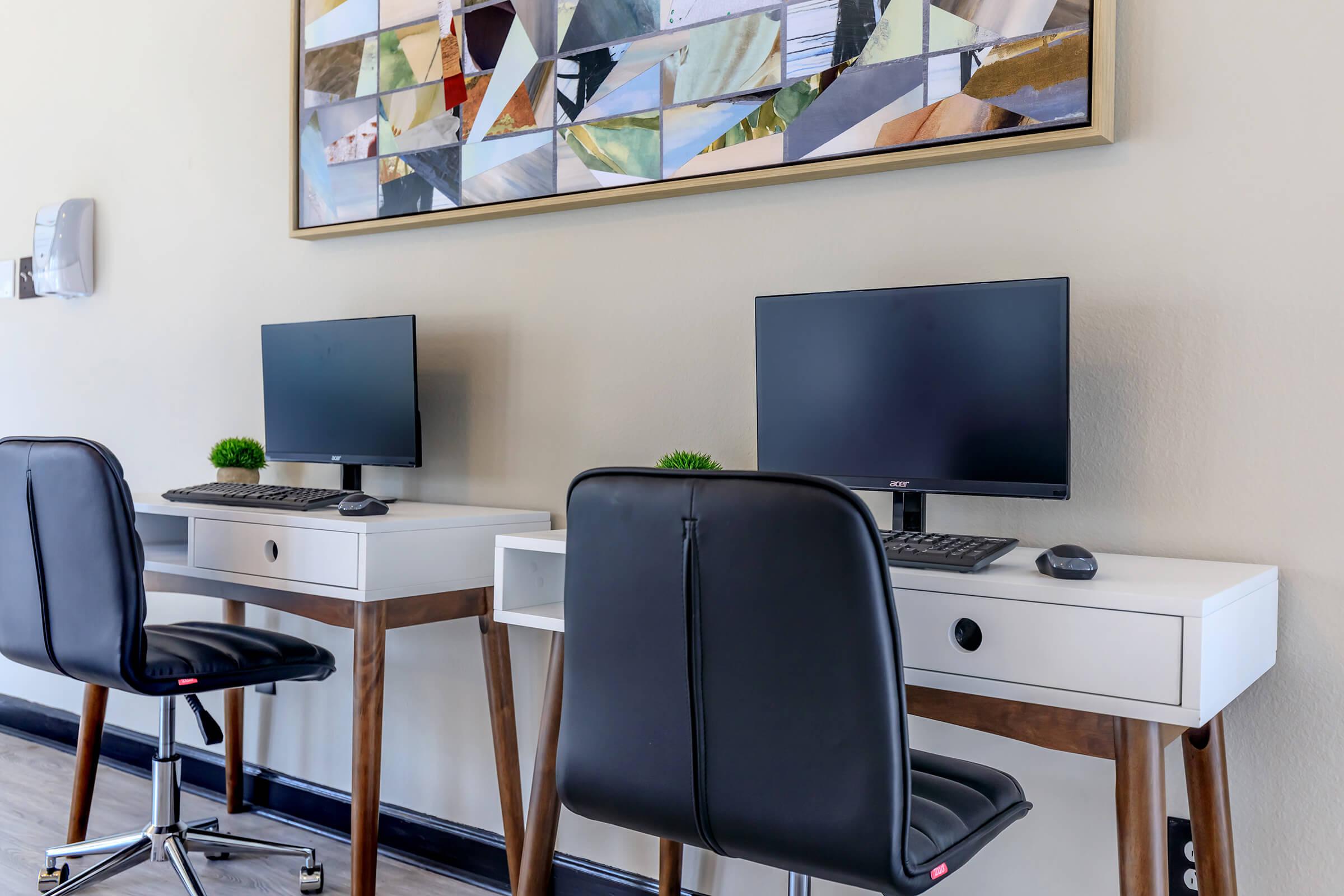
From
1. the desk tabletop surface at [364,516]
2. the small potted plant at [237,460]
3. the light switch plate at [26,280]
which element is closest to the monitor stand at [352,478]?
the desk tabletop surface at [364,516]

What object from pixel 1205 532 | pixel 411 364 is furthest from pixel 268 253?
pixel 1205 532

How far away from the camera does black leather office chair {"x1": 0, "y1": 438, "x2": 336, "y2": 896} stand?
1922 mm

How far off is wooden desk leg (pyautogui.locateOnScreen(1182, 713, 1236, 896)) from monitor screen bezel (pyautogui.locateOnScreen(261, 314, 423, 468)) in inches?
63.5

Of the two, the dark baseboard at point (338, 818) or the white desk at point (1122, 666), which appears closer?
the white desk at point (1122, 666)

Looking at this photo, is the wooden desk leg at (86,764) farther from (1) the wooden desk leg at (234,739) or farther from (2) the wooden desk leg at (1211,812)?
(2) the wooden desk leg at (1211,812)

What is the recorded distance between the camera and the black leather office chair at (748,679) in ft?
3.62

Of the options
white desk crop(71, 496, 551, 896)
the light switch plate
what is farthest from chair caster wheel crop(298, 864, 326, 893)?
the light switch plate

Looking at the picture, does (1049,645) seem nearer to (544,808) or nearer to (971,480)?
(971,480)

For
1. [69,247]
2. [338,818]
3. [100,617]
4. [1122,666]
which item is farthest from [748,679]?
[69,247]

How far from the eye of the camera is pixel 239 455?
2.63 m

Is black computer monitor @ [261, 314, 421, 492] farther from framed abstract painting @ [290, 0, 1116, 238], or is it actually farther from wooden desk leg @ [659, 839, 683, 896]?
wooden desk leg @ [659, 839, 683, 896]

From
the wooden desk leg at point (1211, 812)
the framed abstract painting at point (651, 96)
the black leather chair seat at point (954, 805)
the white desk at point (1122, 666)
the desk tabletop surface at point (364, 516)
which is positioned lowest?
the wooden desk leg at point (1211, 812)

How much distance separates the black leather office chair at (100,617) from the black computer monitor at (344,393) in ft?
1.55

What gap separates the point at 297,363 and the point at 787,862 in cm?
187
